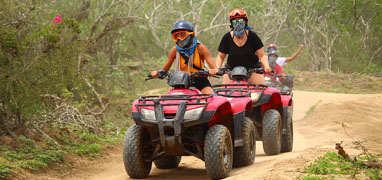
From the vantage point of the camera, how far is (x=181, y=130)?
658 centimetres

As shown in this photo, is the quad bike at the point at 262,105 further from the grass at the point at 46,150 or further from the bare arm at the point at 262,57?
the grass at the point at 46,150

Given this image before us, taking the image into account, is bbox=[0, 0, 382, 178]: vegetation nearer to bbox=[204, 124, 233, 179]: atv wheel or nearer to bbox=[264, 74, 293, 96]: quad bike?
bbox=[204, 124, 233, 179]: atv wheel

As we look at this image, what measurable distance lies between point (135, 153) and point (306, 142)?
5979 millimetres

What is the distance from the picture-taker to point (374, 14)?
27.3m

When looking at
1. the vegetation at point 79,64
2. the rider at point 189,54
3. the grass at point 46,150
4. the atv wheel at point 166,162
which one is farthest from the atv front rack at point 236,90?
the grass at point 46,150

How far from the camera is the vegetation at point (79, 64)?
359 inches

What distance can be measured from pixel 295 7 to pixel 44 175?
21.6 m

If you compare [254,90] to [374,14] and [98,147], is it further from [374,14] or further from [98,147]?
[374,14]

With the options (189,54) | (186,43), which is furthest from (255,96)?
(186,43)

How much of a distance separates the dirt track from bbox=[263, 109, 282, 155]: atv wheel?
0.50 feet

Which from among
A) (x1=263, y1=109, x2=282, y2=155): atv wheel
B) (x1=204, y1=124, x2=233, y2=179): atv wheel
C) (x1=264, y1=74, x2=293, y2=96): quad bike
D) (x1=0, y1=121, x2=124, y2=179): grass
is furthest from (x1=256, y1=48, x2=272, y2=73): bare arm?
(x1=264, y1=74, x2=293, y2=96): quad bike

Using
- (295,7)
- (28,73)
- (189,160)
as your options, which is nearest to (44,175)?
(28,73)

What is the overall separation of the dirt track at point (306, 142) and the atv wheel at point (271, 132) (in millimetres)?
152

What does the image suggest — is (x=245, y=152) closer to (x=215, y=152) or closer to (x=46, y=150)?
(x=215, y=152)
